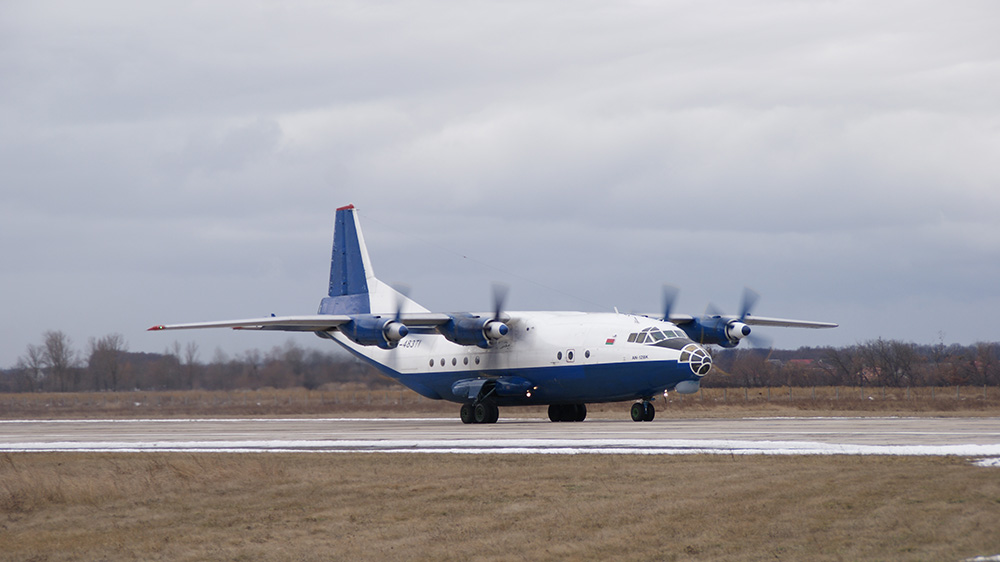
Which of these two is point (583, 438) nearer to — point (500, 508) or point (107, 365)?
point (500, 508)

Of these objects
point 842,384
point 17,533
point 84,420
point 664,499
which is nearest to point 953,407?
point 842,384

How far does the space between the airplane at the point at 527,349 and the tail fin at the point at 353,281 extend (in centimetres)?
7

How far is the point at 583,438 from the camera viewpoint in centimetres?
2477

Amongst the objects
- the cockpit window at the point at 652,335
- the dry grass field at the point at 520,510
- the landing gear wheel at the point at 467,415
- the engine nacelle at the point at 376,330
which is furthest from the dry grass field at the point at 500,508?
the landing gear wheel at the point at 467,415

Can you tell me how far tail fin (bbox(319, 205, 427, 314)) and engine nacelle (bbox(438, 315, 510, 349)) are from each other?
16.3ft

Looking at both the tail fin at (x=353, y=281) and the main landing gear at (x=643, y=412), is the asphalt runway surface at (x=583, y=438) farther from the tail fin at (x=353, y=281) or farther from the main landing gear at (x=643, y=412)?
the tail fin at (x=353, y=281)

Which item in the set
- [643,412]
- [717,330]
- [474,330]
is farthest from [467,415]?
[717,330]

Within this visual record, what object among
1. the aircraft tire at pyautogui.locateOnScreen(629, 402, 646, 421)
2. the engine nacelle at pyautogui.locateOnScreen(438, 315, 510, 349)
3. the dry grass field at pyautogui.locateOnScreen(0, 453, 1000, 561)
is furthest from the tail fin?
the dry grass field at pyautogui.locateOnScreen(0, 453, 1000, 561)

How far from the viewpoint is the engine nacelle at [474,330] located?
35719mm

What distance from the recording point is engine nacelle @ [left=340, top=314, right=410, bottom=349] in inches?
1383

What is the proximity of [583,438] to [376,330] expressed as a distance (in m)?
12.6

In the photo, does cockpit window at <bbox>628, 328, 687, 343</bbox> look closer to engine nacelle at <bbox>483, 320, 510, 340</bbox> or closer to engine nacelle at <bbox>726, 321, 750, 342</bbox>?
engine nacelle at <bbox>483, 320, 510, 340</bbox>

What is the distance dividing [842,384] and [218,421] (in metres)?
37.2

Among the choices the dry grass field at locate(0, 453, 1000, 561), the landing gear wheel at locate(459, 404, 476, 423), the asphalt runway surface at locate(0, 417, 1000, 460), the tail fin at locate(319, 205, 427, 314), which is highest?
the tail fin at locate(319, 205, 427, 314)
